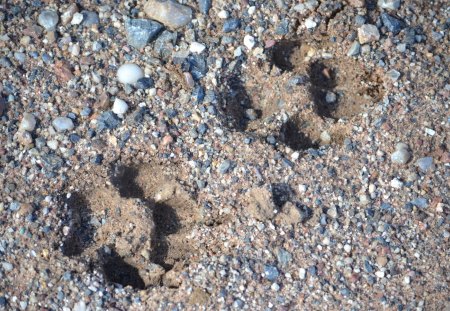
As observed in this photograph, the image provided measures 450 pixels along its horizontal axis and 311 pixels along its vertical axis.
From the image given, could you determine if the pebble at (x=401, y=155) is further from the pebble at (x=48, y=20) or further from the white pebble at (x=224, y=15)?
the pebble at (x=48, y=20)

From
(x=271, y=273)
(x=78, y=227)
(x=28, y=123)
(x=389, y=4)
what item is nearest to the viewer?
(x=271, y=273)

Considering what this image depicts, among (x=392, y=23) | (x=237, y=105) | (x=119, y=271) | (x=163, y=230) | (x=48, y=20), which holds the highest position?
(x=392, y=23)

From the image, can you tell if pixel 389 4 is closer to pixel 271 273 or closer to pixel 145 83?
pixel 145 83

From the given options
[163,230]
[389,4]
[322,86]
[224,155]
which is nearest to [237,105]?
[224,155]

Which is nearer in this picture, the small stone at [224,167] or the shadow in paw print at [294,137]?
the small stone at [224,167]

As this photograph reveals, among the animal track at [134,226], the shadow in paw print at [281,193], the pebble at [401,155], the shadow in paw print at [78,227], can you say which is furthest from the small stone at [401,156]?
the shadow in paw print at [78,227]

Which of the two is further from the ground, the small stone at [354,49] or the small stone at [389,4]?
the small stone at [389,4]

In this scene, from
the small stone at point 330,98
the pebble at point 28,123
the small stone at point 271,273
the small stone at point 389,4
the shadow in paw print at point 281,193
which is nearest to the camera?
the small stone at point 271,273
